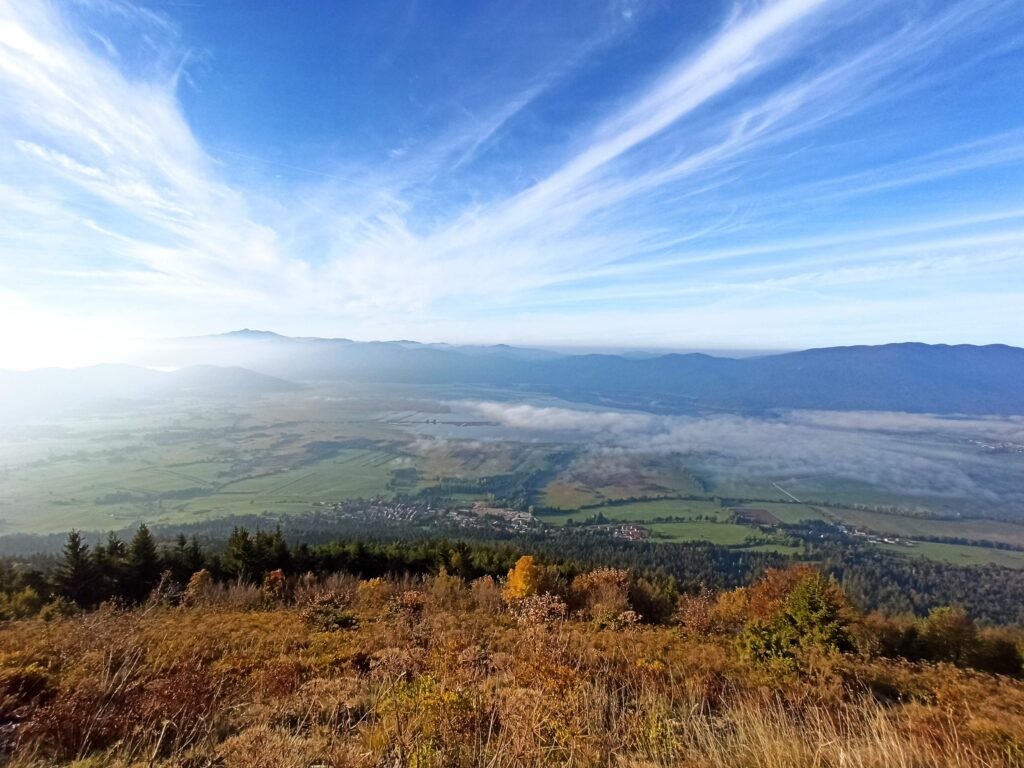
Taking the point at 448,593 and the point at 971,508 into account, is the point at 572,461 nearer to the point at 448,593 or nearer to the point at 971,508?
the point at 971,508

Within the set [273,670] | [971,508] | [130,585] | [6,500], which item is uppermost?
[273,670]

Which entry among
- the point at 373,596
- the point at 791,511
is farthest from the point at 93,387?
the point at 791,511

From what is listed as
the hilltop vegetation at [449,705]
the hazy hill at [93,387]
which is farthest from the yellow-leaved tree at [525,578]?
the hazy hill at [93,387]

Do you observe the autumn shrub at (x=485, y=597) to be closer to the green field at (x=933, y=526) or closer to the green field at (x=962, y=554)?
the green field at (x=962, y=554)

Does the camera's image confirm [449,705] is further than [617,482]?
No

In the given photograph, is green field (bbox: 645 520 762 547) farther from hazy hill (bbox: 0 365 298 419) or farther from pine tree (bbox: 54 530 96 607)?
hazy hill (bbox: 0 365 298 419)

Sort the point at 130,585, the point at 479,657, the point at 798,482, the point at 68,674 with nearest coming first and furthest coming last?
the point at 68,674 < the point at 479,657 < the point at 130,585 < the point at 798,482

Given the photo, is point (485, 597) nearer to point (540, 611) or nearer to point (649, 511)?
point (540, 611)

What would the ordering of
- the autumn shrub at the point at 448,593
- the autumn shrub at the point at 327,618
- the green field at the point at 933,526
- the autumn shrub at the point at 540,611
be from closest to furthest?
the autumn shrub at the point at 540,611, the autumn shrub at the point at 327,618, the autumn shrub at the point at 448,593, the green field at the point at 933,526

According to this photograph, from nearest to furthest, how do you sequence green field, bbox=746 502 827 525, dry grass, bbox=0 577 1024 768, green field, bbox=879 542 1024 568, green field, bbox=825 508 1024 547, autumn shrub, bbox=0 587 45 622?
dry grass, bbox=0 577 1024 768, autumn shrub, bbox=0 587 45 622, green field, bbox=879 542 1024 568, green field, bbox=825 508 1024 547, green field, bbox=746 502 827 525

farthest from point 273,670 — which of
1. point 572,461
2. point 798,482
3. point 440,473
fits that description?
point 798,482

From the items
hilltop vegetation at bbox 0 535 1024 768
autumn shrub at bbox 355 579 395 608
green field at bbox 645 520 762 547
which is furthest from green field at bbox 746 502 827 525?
hilltop vegetation at bbox 0 535 1024 768
